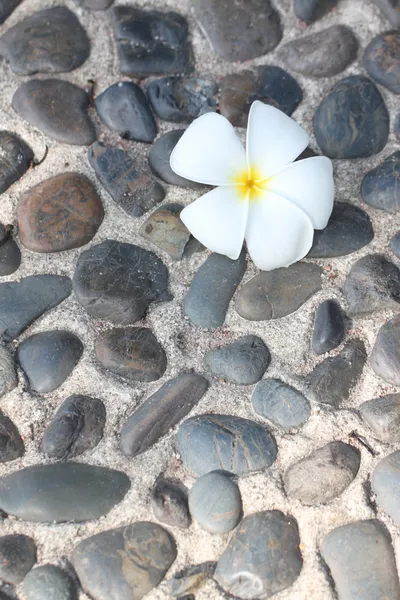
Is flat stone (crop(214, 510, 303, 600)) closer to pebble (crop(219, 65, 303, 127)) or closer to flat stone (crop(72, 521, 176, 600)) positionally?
flat stone (crop(72, 521, 176, 600))

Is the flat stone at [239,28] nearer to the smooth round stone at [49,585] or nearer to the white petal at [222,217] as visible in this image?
the white petal at [222,217]

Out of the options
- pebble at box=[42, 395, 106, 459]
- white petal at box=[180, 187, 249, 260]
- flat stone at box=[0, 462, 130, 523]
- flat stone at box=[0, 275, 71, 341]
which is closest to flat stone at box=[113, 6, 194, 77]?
white petal at box=[180, 187, 249, 260]

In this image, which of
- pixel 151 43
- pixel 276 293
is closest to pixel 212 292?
pixel 276 293

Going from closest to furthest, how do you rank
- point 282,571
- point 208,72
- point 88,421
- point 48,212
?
point 282,571, point 88,421, point 48,212, point 208,72

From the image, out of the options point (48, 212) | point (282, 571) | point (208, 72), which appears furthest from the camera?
point (208, 72)

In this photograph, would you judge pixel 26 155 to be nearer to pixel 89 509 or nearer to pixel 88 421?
pixel 88 421

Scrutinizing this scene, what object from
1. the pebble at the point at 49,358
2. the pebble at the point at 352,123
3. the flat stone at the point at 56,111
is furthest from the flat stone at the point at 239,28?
the pebble at the point at 49,358

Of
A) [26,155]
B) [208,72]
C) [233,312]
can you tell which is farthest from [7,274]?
[208,72]
